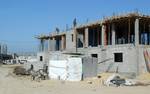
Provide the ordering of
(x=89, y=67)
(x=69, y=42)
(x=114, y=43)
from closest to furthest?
(x=89, y=67)
(x=114, y=43)
(x=69, y=42)

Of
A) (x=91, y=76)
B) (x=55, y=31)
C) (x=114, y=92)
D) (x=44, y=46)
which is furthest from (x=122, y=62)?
(x=44, y=46)

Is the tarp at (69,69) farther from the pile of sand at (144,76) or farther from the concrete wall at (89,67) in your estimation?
the pile of sand at (144,76)

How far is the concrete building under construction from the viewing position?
31.1 meters

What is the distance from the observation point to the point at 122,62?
1268 inches

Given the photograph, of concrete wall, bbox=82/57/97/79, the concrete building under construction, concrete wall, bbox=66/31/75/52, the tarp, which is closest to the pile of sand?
the concrete building under construction

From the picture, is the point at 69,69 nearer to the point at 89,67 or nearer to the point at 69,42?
the point at 89,67

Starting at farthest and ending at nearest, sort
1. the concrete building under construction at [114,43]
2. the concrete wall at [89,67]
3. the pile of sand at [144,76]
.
A: the concrete building under construction at [114,43], the concrete wall at [89,67], the pile of sand at [144,76]

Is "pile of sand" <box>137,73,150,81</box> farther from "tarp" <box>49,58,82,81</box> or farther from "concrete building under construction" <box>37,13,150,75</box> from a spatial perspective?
"tarp" <box>49,58,82,81</box>

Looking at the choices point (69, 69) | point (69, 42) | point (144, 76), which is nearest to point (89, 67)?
point (69, 69)

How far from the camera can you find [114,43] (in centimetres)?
3462

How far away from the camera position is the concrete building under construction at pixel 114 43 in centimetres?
3111

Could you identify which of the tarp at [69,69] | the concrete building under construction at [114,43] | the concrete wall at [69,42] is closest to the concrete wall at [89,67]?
the tarp at [69,69]

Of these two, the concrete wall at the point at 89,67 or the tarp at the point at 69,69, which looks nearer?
the tarp at the point at 69,69

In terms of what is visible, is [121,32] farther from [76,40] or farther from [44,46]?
[44,46]
